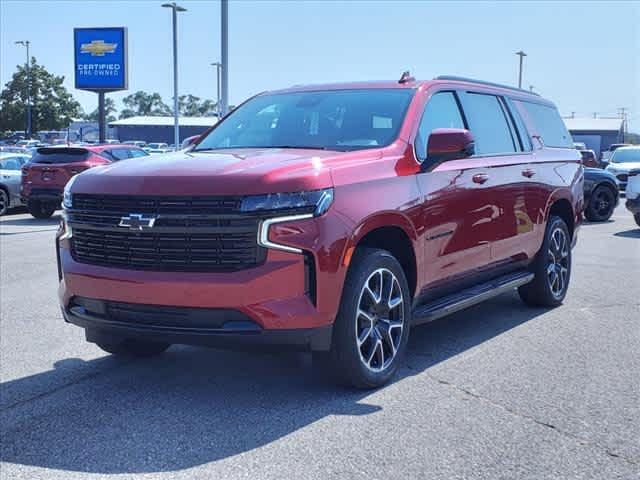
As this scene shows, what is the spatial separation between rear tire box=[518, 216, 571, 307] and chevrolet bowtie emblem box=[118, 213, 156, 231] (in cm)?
415

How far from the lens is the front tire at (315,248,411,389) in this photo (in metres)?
4.67

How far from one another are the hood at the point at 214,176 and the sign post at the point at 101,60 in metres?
31.5

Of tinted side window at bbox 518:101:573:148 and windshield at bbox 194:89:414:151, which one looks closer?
windshield at bbox 194:89:414:151

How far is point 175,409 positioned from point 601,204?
1519 centimetres

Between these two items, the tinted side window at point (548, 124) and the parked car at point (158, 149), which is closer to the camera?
the tinted side window at point (548, 124)

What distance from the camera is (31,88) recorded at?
244ft

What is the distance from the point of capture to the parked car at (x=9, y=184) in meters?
→ 19.4

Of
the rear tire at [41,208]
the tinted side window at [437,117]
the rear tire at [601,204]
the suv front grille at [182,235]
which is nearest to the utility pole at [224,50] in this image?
the rear tire at [41,208]

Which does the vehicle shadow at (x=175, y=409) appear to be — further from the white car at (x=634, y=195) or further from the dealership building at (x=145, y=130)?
the dealership building at (x=145, y=130)

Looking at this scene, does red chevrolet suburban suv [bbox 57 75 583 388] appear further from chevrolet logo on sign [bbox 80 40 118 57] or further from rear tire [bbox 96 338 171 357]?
chevrolet logo on sign [bbox 80 40 118 57]

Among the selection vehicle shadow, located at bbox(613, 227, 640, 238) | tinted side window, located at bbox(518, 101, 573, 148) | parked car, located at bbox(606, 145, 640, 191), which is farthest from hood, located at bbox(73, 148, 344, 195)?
parked car, located at bbox(606, 145, 640, 191)

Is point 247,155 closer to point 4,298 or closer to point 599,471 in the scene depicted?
point 599,471

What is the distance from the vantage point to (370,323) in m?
4.91

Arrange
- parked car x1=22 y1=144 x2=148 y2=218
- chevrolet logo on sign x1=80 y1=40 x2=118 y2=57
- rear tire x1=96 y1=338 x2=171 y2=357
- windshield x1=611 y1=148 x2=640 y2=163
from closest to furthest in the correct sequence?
rear tire x1=96 y1=338 x2=171 y2=357 < parked car x1=22 y1=144 x2=148 y2=218 < windshield x1=611 y1=148 x2=640 y2=163 < chevrolet logo on sign x1=80 y1=40 x2=118 y2=57
